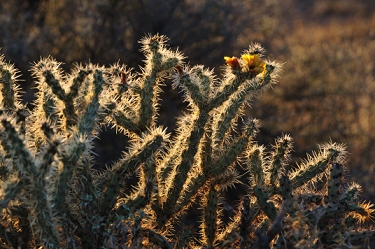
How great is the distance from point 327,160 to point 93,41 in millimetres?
3996

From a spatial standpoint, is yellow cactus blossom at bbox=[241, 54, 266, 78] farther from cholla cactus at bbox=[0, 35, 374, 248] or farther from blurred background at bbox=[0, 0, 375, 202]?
blurred background at bbox=[0, 0, 375, 202]

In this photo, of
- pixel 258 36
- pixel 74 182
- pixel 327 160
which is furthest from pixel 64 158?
pixel 258 36

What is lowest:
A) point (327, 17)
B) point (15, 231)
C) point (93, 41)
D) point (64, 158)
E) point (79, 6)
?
point (15, 231)

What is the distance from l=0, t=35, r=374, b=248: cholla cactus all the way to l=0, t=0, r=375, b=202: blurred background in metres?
2.37

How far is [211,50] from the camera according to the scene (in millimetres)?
6938

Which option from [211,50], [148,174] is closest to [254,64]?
[148,174]

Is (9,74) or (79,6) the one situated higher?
(79,6)

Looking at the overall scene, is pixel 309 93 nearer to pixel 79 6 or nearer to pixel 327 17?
pixel 79 6

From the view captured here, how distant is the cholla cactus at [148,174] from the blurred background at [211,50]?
2.37 m

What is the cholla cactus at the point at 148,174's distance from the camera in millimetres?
2455

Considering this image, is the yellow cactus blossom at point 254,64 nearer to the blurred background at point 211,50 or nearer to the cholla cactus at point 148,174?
the cholla cactus at point 148,174

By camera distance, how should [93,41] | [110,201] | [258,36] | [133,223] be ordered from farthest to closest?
[258,36], [93,41], [110,201], [133,223]

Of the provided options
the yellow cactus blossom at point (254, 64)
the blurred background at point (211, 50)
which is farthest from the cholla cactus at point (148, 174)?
the blurred background at point (211, 50)

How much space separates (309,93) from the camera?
8.50 metres
